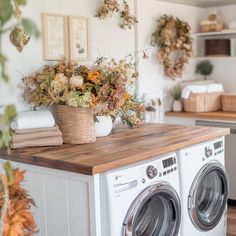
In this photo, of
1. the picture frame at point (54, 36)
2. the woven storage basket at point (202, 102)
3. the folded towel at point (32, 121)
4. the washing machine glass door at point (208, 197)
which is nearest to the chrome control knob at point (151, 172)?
the washing machine glass door at point (208, 197)

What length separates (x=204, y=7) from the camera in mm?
4422

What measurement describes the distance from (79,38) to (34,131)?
927 mm

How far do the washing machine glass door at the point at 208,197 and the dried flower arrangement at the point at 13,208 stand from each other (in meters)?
1.49

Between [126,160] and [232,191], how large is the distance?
2003mm

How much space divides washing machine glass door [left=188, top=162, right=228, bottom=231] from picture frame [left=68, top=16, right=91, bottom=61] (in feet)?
4.01

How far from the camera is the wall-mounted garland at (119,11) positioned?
3.13 meters

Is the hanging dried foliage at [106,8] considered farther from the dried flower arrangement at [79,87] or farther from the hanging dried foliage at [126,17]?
the dried flower arrangement at [79,87]

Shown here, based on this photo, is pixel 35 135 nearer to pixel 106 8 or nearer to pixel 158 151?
pixel 158 151

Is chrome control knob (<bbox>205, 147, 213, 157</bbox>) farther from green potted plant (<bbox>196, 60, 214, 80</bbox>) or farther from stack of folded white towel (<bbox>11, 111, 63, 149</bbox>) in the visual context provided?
green potted plant (<bbox>196, 60, 214, 80</bbox>)

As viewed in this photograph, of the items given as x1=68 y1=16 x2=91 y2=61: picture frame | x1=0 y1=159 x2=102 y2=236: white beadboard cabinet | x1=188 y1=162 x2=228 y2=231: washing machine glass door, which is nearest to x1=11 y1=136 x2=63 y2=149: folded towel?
x1=0 y1=159 x2=102 y2=236: white beadboard cabinet

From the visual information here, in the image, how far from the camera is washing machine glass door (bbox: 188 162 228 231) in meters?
2.62

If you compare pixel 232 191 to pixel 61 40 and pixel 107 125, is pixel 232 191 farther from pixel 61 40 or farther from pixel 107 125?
pixel 61 40

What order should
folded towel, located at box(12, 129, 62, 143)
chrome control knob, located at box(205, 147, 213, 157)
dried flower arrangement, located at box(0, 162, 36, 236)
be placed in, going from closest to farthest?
1. dried flower arrangement, located at box(0, 162, 36, 236)
2. folded towel, located at box(12, 129, 62, 143)
3. chrome control knob, located at box(205, 147, 213, 157)

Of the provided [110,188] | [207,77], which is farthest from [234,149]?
[110,188]
